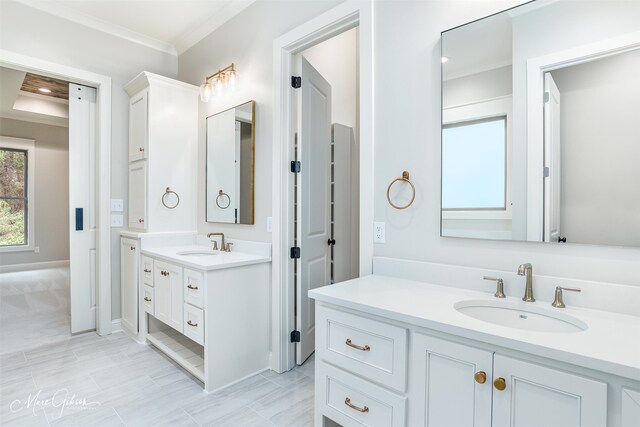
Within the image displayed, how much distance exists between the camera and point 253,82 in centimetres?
263

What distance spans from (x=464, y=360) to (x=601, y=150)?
2.95 feet

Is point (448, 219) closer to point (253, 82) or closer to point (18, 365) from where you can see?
point (253, 82)

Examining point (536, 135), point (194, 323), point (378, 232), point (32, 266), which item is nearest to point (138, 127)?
point (194, 323)

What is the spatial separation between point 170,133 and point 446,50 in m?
2.44

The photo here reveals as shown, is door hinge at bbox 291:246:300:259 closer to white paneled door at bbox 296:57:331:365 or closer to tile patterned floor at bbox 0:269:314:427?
white paneled door at bbox 296:57:331:365

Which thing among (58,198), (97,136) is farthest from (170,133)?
(58,198)

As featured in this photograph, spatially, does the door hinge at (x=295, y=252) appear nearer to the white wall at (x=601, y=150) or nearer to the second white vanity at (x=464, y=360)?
the second white vanity at (x=464, y=360)

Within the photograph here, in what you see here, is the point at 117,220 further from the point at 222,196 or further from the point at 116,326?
the point at 222,196

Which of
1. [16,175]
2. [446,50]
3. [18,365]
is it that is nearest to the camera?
[446,50]

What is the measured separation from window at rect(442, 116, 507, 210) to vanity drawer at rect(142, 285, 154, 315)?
7.86 feet

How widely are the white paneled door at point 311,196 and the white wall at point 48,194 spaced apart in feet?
20.1

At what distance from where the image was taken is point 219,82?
2836 millimetres

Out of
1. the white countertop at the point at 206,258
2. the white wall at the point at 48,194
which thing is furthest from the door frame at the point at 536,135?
the white wall at the point at 48,194

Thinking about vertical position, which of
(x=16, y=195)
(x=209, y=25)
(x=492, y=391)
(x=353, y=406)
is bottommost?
(x=353, y=406)
